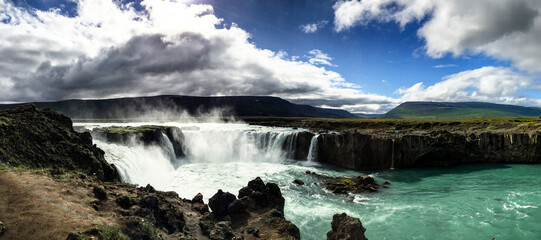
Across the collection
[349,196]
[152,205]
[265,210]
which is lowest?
[349,196]

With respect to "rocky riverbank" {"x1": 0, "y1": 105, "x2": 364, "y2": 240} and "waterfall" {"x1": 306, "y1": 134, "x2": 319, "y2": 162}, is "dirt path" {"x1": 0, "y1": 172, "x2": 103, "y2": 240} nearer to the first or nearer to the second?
"rocky riverbank" {"x1": 0, "y1": 105, "x2": 364, "y2": 240}

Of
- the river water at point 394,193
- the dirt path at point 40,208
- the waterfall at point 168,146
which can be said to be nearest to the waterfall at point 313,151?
the river water at point 394,193

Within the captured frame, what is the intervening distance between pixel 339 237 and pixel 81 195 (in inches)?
536

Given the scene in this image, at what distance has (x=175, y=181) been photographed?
112ft

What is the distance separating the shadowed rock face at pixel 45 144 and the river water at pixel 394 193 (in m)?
5.38

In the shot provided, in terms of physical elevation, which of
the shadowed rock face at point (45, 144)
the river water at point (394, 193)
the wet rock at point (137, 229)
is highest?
the shadowed rock face at point (45, 144)

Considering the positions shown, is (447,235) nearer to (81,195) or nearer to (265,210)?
(265,210)

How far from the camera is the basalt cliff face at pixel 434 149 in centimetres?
4203

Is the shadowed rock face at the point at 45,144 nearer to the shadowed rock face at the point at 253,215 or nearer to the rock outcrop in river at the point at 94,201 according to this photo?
the rock outcrop in river at the point at 94,201

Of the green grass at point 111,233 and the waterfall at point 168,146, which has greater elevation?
the green grass at point 111,233

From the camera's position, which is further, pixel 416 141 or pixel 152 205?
pixel 416 141

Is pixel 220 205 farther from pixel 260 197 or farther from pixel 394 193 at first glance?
pixel 394 193

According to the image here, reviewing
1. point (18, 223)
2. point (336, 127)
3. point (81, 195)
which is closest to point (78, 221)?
point (18, 223)

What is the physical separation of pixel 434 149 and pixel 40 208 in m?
49.1
